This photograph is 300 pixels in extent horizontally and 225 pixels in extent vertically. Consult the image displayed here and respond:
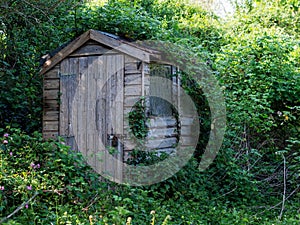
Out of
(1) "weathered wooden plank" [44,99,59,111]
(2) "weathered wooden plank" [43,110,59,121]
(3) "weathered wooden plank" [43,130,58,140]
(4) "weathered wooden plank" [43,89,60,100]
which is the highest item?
(4) "weathered wooden plank" [43,89,60,100]

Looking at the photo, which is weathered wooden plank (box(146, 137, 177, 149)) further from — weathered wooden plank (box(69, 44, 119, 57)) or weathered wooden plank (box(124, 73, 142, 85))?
weathered wooden plank (box(69, 44, 119, 57))

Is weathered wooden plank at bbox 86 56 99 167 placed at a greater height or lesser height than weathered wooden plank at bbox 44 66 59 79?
lesser

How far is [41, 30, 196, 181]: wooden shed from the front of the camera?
7184mm

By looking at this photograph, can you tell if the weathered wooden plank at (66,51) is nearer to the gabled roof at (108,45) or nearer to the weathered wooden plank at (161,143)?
the gabled roof at (108,45)

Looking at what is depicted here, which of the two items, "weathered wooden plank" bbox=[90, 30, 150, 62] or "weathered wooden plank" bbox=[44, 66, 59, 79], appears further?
"weathered wooden plank" bbox=[44, 66, 59, 79]

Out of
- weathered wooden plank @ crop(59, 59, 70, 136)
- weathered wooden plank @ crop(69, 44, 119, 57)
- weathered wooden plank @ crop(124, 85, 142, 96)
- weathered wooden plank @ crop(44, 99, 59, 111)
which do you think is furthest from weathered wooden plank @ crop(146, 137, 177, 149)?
weathered wooden plank @ crop(44, 99, 59, 111)

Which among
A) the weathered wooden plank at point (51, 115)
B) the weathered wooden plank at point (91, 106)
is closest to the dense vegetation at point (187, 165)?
the weathered wooden plank at point (51, 115)

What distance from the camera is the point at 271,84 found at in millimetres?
9203

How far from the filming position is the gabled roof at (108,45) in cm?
711

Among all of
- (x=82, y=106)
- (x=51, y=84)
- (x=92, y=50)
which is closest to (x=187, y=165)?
(x=82, y=106)

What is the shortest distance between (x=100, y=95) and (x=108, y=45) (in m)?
0.84

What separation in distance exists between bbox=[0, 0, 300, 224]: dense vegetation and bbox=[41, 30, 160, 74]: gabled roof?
0.74m

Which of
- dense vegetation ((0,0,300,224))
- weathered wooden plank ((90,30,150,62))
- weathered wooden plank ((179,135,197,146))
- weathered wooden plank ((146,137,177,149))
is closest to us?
dense vegetation ((0,0,300,224))

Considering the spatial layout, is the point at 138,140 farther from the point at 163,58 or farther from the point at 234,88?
the point at 234,88
